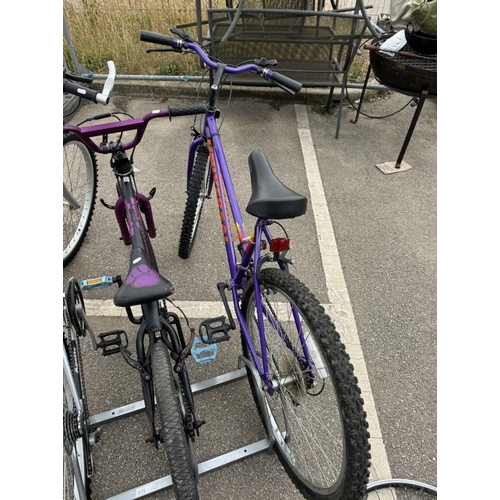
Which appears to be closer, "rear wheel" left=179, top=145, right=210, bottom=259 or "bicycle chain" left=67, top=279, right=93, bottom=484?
"bicycle chain" left=67, top=279, right=93, bottom=484

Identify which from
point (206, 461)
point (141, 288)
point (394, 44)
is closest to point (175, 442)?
point (141, 288)

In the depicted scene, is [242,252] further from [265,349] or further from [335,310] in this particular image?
[335,310]

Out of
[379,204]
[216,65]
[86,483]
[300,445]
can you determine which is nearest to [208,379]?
[300,445]

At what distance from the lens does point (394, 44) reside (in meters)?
3.82

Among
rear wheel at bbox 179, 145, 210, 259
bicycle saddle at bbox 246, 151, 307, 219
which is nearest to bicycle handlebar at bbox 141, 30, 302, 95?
rear wheel at bbox 179, 145, 210, 259

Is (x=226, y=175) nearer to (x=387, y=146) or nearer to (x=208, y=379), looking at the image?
(x=208, y=379)

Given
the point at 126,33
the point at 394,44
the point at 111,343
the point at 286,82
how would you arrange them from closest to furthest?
the point at 111,343
the point at 286,82
the point at 394,44
the point at 126,33

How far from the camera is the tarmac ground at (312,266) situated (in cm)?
190

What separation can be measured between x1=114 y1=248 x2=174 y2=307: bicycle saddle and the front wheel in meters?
0.43

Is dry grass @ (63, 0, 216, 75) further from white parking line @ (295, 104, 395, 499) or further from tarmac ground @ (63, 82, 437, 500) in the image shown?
white parking line @ (295, 104, 395, 499)

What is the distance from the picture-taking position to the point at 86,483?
5.34ft

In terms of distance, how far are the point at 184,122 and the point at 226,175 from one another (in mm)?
2936

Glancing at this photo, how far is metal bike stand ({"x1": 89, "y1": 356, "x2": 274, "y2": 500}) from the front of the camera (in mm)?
1703

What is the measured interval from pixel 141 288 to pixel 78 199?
2.06m
